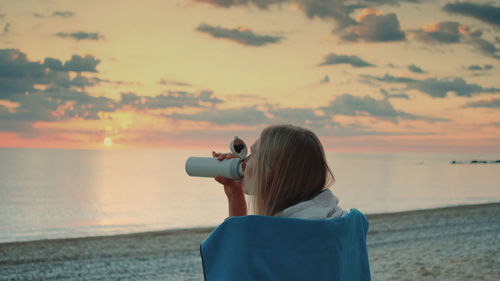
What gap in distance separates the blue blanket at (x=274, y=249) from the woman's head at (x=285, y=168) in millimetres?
132

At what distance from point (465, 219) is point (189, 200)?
22.2 m

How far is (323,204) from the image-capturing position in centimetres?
155

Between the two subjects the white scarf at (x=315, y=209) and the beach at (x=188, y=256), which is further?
the beach at (x=188, y=256)

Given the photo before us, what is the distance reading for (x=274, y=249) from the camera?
1.41m

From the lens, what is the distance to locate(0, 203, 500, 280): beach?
824cm

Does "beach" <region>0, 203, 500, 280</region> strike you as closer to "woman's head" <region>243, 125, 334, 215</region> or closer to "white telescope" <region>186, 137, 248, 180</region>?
"white telescope" <region>186, 137, 248, 180</region>

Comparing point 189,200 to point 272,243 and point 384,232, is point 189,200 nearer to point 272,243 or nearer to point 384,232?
point 384,232

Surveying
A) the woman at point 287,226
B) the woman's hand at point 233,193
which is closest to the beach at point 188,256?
the woman's hand at point 233,193

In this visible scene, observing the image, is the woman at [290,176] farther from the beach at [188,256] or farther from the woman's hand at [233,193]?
the beach at [188,256]

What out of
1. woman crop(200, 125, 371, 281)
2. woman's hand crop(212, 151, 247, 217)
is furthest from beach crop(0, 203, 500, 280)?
woman crop(200, 125, 371, 281)

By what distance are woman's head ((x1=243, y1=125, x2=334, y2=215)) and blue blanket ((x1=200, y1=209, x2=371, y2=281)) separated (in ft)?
0.43

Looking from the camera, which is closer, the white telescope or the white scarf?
the white scarf

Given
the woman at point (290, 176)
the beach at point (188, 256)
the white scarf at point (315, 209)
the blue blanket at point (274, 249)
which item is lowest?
the beach at point (188, 256)

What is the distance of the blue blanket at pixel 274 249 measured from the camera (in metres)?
1.37
